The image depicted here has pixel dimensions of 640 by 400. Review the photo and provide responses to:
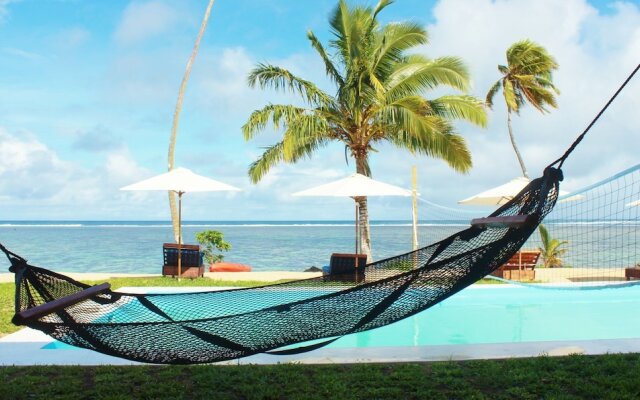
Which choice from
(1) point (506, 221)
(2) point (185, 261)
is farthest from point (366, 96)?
(1) point (506, 221)

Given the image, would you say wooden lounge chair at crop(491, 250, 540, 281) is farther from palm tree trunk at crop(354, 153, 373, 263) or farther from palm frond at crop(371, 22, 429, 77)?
palm frond at crop(371, 22, 429, 77)

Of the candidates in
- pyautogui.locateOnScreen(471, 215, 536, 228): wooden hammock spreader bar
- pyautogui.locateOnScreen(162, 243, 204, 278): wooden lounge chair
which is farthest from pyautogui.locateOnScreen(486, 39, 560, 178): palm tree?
pyautogui.locateOnScreen(471, 215, 536, 228): wooden hammock spreader bar

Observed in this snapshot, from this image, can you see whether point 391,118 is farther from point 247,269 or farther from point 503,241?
point 503,241

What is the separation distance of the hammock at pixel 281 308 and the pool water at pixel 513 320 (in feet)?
5.88

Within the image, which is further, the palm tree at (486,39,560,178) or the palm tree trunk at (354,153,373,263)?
the palm tree at (486,39,560,178)

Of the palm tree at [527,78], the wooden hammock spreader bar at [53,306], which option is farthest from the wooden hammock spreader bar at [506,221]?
the palm tree at [527,78]

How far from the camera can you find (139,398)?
121 inches

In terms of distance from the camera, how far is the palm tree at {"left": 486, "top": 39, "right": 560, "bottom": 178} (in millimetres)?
14906

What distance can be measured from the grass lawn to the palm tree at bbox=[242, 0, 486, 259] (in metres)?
6.67

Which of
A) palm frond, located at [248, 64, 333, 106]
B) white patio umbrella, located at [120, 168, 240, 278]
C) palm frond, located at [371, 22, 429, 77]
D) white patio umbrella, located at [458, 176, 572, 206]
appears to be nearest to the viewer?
white patio umbrella, located at [120, 168, 240, 278]

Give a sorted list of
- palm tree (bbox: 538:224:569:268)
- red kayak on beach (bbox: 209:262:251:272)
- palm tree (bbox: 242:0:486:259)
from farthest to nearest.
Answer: palm tree (bbox: 538:224:569:268)
red kayak on beach (bbox: 209:262:251:272)
palm tree (bbox: 242:0:486:259)

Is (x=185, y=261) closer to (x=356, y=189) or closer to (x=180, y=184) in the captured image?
(x=180, y=184)

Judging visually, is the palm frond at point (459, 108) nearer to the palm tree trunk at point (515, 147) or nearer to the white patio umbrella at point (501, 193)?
the white patio umbrella at point (501, 193)

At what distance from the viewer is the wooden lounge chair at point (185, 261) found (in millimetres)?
8961
